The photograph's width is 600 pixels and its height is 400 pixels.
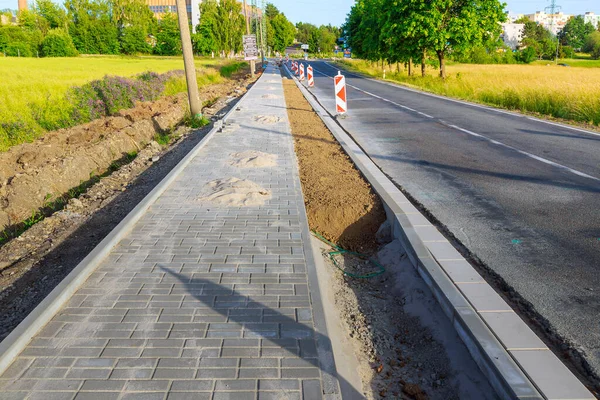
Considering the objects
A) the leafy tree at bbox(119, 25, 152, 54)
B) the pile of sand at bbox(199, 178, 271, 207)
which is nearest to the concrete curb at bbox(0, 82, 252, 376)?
the pile of sand at bbox(199, 178, 271, 207)

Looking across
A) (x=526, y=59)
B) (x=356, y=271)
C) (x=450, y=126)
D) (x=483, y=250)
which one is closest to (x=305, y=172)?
(x=356, y=271)

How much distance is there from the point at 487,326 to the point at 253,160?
5892 millimetres

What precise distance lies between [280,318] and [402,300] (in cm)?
143

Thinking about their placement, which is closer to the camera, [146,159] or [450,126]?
[146,159]

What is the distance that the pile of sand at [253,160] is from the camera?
853cm

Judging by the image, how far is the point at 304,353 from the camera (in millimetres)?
3156

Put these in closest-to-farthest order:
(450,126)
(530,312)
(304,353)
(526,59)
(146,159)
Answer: (304,353) → (530,312) → (146,159) → (450,126) → (526,59)

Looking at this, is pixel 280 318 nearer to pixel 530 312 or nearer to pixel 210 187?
pixel 530 312

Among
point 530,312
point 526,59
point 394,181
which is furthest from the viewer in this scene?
point 526,59

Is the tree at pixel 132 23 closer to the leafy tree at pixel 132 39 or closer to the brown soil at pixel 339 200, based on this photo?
the leafy tree at pixel 132 39

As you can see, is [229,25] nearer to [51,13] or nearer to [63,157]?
[51,13]

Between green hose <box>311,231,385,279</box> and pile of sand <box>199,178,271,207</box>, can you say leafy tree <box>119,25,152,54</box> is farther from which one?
green hose <box>311,231,385,279</box>

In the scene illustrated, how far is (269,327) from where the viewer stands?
3467 millimetres

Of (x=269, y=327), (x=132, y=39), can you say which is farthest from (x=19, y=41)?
(x=269, y=327)
